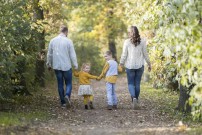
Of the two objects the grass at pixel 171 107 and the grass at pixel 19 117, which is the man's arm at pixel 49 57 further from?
the grass at pixel 171 107

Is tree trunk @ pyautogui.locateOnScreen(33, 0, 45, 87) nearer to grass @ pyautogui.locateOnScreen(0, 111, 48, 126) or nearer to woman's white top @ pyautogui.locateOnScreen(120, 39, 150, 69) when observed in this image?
woman's white top @ pyautogui.locateOnScreen(120, 39, 150, 69)

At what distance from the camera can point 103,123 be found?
9.14m

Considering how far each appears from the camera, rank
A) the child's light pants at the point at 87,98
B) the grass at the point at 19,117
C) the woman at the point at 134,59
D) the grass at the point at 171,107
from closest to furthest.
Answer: the grass at the point at 19,117, the grass at the point at 171,107, the woman at the point at 134,59, the child's light pants at the point at 87,98

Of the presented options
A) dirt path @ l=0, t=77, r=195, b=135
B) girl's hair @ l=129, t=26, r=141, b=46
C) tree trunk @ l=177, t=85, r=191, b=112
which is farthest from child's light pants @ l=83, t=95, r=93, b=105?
tree trunk @ l=177, t=85, r=191, b=112

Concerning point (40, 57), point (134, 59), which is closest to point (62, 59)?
point (134, 59)

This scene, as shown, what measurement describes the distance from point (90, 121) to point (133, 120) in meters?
0.97

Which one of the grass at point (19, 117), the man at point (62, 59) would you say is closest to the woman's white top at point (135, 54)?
the man at point (62, 59)

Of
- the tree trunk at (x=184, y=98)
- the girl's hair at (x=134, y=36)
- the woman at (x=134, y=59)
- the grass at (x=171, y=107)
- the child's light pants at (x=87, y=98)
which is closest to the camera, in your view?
the grass at (x=171, y=107)

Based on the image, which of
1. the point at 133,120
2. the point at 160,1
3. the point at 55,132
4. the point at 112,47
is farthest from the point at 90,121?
the point at 112,47

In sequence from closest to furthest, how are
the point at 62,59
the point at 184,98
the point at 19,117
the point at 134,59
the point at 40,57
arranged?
the point at 19,117
the point at 184,98
the point at 62,59
the point at 134,59
the point at 40,57

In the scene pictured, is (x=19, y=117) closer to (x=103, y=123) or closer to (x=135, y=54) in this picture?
(x=103, y=123)

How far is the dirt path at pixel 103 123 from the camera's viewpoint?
7805 millimetres

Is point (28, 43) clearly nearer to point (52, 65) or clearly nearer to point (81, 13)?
point (52, 65)

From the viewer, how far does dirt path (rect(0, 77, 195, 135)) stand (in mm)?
7805
